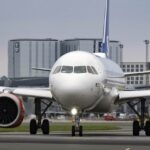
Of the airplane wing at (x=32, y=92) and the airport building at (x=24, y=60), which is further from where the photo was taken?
the airport building at (x=24, y=60)

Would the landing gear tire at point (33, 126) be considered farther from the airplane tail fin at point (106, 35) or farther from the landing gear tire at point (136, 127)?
the airplane tail fin at point (106, 35)

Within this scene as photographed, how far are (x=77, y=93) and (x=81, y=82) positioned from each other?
66cm

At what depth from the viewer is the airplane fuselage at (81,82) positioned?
33281 millimetres

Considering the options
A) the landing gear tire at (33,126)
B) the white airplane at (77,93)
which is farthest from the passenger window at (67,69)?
the landing gear tire at (33,126)

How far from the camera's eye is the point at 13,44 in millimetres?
194250

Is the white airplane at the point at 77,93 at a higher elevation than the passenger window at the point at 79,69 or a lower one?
lower

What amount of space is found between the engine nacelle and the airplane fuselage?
2190mm

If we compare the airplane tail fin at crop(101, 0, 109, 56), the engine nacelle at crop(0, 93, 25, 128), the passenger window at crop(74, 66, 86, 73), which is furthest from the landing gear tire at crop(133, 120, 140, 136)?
the airplane tail fin at crop(101, 0, 109, 56)

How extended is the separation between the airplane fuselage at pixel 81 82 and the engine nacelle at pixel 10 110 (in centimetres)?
219

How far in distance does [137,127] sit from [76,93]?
623cm

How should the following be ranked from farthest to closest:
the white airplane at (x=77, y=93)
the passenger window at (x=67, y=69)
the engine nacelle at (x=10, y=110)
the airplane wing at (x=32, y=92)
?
the airplane wing at (x=32, y=92)
the engine nacelle at (x=10, y=110)
the passenger window at (x=67, y=69)
the white airplane at (x=77, y=93)

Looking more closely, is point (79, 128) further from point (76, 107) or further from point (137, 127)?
point (137, 127)

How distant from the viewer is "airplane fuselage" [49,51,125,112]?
109 ft

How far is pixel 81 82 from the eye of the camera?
110 feet
